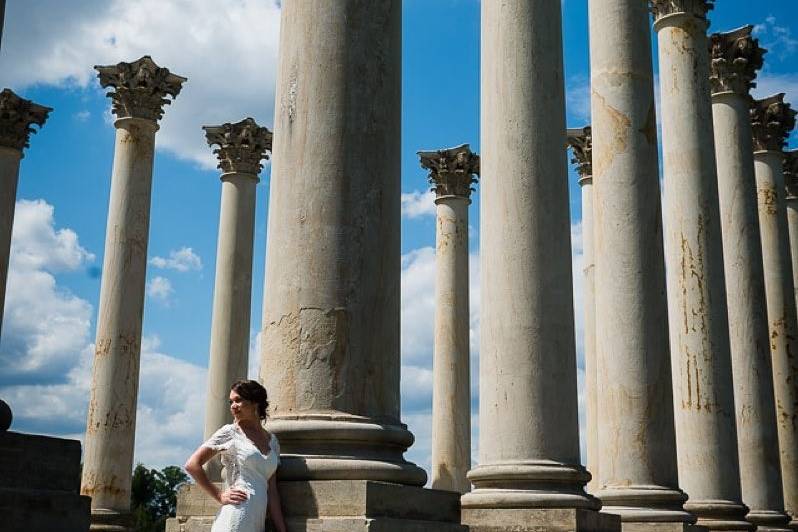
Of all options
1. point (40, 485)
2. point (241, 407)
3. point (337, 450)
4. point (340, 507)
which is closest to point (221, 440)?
point (241, 407)

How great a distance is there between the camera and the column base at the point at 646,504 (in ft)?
565

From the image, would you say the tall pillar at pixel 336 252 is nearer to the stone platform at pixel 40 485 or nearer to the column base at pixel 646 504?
the stone platform at pixel 40 485

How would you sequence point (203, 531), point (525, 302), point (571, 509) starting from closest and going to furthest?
point (203, 531) < point (571, 509) < point (525, 302)

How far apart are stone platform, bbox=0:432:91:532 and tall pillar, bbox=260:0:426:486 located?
21.8m

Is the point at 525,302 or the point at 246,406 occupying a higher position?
the point at 525,302

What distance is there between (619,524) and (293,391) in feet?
234

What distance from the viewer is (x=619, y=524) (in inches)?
6097

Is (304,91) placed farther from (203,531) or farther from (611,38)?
(611,38)

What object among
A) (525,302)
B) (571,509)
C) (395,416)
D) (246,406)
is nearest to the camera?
(246,406)

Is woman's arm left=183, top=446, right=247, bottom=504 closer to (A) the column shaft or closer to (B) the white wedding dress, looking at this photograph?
(B) the white wedding dress

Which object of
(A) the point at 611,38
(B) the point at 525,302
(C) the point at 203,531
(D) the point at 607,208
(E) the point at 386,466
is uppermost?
(A) the point at 611,38

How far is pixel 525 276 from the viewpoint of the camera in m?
154

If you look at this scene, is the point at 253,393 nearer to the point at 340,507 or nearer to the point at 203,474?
the point at 203,474

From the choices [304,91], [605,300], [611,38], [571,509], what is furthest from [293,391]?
[611,38]
